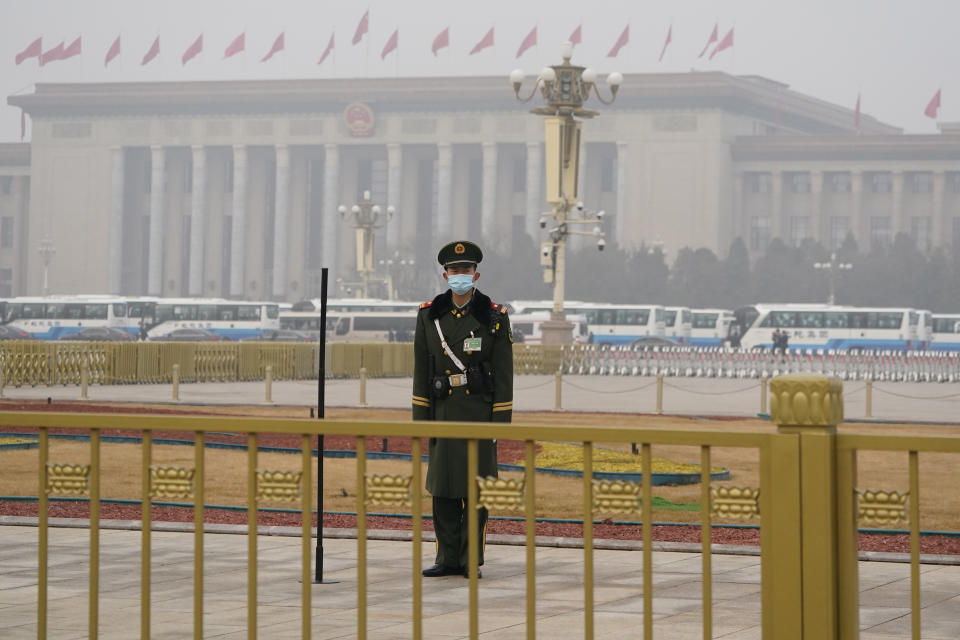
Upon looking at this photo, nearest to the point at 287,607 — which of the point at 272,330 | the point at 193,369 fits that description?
the point at 193,369

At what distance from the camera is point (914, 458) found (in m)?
4.20

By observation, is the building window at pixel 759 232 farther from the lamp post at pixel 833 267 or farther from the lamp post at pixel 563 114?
the lamp post at pixel 563 114

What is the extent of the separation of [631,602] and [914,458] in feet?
9.37

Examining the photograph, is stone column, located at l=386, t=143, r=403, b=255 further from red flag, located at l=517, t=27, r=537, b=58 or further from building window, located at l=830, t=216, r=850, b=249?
building window, located at l=830, t=216, r=850, b=249

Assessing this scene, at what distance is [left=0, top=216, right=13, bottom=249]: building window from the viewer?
4636 inches

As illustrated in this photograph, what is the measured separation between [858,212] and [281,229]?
4265 cm

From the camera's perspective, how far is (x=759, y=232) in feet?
349

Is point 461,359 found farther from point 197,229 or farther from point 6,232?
point 6,232

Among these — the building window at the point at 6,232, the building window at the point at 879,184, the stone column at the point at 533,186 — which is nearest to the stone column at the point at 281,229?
the stone column at the point at 533,186

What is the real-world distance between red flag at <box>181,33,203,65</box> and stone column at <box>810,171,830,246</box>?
142 feet

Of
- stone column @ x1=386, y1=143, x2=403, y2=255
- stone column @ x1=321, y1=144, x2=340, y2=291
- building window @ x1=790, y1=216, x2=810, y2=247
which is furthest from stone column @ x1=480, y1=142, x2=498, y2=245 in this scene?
building window @ x1=790, y1=216, x2=810, y2=247

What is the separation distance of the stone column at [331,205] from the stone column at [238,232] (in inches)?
249

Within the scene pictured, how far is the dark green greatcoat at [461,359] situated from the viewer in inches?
304

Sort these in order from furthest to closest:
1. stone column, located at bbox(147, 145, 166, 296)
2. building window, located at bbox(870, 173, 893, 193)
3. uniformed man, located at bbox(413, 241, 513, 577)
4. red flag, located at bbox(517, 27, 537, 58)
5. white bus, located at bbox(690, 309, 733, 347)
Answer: stone column, located at bbox(147, 145, 166, 296)
building window, located at bbox(870, 173, 893, 193)
red flag, located at bbox(517, 27, 537, 58)
white bus, located at bbox(690, 309, 733, 347)
uniformed man, located at bbox(413, 241, 513, 577)
